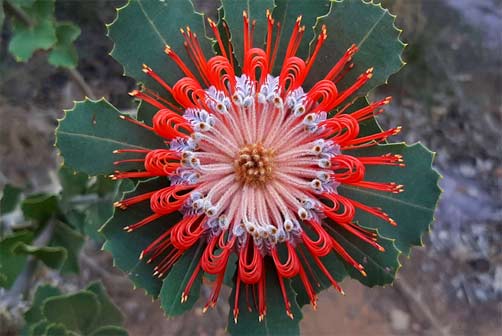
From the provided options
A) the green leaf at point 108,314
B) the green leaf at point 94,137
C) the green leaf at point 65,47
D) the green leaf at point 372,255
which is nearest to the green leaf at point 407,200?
the green leaf at point 372,255

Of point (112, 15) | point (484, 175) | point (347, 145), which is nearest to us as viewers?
point (347, 145)

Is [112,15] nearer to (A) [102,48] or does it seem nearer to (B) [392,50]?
(A) [102,48]

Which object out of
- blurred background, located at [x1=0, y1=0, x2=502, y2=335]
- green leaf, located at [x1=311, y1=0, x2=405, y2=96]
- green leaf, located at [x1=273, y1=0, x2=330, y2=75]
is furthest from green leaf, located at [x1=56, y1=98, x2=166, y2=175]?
blurred background, located at [x1=0, y1=0, x2=502, y2=335]

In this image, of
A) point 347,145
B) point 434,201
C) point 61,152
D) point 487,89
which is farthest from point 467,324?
point 61,152

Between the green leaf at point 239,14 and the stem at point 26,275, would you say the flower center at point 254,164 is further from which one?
the stem at point 26,275

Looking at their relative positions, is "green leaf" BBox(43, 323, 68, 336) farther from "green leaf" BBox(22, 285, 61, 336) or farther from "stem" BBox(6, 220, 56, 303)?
"stem" BBox(6, 220, 56, 303)

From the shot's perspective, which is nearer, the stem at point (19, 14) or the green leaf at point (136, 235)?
the green leaf at point (136, 235)

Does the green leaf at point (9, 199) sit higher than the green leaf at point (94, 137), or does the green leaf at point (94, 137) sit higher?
the green leaf at point (94, 137)
